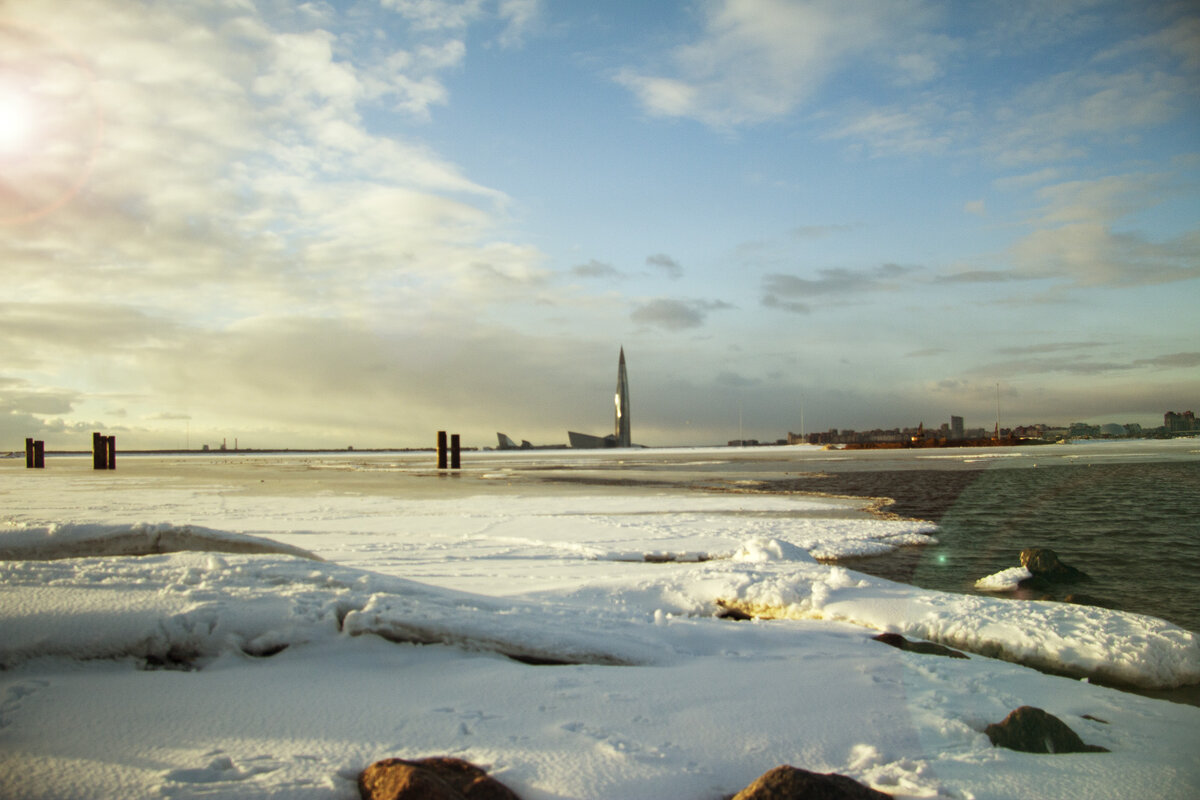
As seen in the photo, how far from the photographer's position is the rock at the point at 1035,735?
10.3ft

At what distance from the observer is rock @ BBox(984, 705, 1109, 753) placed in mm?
3139

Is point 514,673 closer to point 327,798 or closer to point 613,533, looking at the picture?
point 327,798

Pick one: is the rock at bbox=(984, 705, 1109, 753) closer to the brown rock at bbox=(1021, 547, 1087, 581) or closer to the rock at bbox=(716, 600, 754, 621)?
the rock at bbox=(716, 600, 754, 621)

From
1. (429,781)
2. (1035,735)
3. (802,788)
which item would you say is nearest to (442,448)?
(1035,735)

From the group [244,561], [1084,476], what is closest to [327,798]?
[244,561]

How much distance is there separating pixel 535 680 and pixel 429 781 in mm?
1212

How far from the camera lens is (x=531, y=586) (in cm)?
622

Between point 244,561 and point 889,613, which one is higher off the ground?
point 244,561

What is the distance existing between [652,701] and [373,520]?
9.75 meters

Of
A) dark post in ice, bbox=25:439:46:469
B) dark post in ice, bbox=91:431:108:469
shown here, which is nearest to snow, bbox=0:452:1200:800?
dark post in ice, bbox=91:431:108:469

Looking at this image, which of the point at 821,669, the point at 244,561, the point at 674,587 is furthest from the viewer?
the point at 674,587

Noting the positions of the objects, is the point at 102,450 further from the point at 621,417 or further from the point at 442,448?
the point at 621,417

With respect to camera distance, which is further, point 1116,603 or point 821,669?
point 1116,603

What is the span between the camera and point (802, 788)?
2393 millimetres
